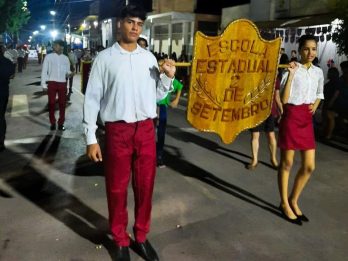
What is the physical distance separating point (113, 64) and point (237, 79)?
158cm

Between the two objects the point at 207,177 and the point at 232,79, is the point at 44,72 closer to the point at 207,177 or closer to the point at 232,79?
the point at 207,177

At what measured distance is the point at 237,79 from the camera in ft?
14.2

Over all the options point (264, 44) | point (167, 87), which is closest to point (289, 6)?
point (264, 44)

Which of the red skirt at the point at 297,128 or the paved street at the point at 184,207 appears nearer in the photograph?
the paved street at the point at 184,207

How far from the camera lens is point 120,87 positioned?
3230 millimetres

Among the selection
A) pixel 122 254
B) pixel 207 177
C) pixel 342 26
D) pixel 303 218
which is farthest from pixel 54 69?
pixel 342 26

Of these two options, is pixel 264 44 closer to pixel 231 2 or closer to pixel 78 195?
pixel 78 195

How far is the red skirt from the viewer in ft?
14.0

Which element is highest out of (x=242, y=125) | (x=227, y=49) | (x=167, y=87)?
(x=227, y=49)

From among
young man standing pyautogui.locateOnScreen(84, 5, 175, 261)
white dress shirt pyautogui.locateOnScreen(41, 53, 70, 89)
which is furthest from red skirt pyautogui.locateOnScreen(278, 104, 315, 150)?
white dress shirt pyautogui.locateOnScreen(41, 53, 70, 89)

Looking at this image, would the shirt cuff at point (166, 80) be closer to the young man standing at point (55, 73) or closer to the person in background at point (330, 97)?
the young man standing at point (55, 73)

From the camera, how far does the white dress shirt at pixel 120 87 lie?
10.6 ft

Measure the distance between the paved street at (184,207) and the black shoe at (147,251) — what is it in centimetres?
8

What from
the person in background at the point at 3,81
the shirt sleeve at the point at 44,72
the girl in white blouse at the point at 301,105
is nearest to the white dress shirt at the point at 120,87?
the girl in white blouse at the point at 301,105
